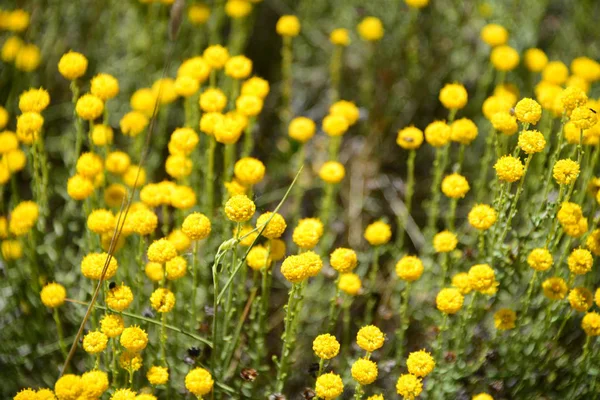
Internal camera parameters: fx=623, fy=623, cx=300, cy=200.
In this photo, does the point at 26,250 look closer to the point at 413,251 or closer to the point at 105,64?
the point at 105,64

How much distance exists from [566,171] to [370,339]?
2.57 feet

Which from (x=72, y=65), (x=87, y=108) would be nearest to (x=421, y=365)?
(x=87, y=108)

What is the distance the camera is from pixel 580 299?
198 cm

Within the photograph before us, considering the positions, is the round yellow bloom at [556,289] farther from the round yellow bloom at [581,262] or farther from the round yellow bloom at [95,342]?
the round yellow bloom at [95,342]

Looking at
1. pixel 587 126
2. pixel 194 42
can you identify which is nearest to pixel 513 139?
pixel 587 126

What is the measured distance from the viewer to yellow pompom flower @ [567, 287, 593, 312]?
198 centimetres

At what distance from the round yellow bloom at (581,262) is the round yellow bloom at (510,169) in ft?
1.09

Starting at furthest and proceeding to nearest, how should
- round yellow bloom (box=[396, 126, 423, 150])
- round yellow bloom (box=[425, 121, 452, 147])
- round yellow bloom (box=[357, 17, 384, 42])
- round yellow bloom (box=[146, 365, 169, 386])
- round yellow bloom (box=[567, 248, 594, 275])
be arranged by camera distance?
round yellow bloom (box=[357, 17, 384, 42]) < round yellow bloom (box=[396, 126, 423, 150]) < round yellow bloom (box=[425, 121, 452, 147]) < round yellow bloom (box=[567, 248, 594, 275]) < round yellow bloom (box=[146, 365, 169, 386])

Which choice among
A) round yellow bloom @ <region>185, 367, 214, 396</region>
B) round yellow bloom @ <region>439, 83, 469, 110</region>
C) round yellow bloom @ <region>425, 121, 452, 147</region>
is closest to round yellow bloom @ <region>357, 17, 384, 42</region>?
round yellow bloom @ <region>439, 83, 469, 110</region>

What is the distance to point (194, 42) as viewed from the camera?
11.0 ft

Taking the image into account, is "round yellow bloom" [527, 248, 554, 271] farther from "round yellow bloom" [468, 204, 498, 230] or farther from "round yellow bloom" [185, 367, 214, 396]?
"round yellow bloom" [185, 367, 214, 396]

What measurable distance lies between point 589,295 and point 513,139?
2.28 ft

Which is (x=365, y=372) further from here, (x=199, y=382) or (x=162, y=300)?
(x=162, y=300)

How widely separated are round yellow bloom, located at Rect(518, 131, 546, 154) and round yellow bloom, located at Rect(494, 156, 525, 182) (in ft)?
0.15
